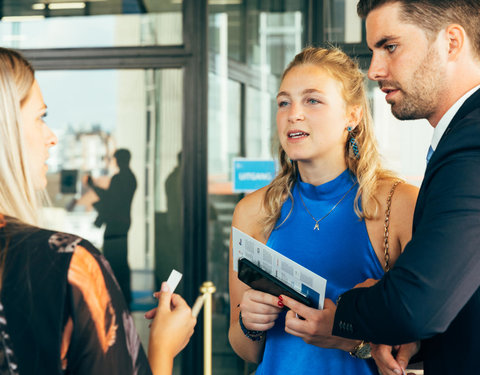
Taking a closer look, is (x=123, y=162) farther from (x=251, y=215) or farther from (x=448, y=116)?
(x=448, y=116)

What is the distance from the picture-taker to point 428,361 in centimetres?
120

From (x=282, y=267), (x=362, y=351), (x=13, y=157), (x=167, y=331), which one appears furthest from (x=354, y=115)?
(x=13, y=157)

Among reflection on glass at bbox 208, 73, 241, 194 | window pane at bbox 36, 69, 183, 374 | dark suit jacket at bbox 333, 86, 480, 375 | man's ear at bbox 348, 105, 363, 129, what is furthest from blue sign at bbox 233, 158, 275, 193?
dark suit jacket at bbox 333, 86, 480, 375

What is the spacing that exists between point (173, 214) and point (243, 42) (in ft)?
4.45

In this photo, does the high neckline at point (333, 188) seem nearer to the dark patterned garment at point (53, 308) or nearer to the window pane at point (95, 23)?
the dark patterned garment at point (53, 308)

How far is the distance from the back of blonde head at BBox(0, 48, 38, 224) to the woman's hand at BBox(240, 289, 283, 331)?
76 centimetres

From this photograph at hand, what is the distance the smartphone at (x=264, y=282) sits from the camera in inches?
54.4

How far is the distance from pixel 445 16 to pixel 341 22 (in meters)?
2.38

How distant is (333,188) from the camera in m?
1.73

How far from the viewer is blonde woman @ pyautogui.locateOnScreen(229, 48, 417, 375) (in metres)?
1.57

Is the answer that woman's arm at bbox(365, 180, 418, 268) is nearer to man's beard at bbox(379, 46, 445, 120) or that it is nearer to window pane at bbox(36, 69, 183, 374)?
man's beard at bbox(379, 46, 445, 120)

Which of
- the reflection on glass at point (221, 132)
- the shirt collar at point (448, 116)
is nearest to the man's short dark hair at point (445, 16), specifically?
the shirt collar at point (448, 116)

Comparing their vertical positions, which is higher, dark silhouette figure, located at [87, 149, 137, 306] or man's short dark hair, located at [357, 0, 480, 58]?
man's short dark hair, located at [357, 0, 480, 58]

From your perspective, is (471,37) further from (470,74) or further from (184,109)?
(184,109)
